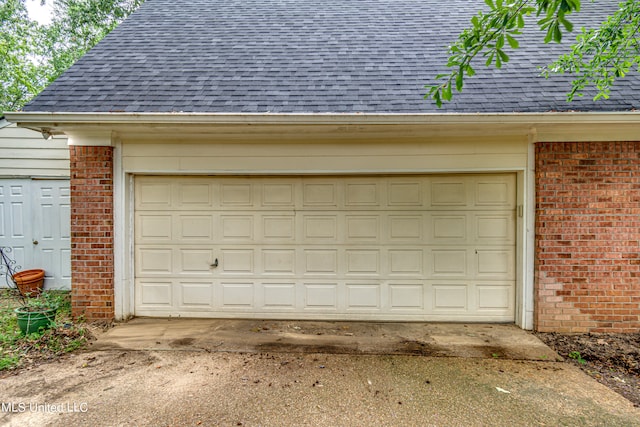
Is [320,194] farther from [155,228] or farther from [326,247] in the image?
[155,228]

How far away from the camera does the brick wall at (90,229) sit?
4.09 metres

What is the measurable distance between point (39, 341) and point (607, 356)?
6.24 metres

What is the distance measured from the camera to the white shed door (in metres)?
5.42

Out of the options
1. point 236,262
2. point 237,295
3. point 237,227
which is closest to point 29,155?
point 237,227

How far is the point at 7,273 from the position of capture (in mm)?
5418

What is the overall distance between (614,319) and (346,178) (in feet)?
12.3

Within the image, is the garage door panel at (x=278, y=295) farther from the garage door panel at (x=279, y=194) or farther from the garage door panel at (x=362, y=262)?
the garage door panel at (x=279, y=194)

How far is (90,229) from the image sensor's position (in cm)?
410

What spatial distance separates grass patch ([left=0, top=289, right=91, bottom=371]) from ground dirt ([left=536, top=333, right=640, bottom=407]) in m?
5.37

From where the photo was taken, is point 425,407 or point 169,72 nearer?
point 425,407

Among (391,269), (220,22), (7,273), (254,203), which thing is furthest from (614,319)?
→ (7,273)

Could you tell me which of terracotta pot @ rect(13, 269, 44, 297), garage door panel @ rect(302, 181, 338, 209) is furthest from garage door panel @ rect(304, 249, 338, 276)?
terracotta pot @ rect(13, 269, 44, 297)

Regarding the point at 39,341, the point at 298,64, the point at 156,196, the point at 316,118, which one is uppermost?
the point at 298,64

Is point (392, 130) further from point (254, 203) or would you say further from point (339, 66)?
point (254, 203)
